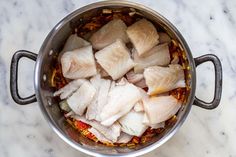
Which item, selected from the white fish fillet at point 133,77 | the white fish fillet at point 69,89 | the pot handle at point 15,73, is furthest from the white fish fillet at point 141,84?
the pot handle at point 15,73

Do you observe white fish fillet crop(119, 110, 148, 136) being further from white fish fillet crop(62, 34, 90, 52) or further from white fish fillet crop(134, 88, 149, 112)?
white fish fillet crop(62, 34, 90, 52)

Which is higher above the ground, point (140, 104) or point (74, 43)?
point (74, 43)

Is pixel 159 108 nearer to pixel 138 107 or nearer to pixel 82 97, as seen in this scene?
pixel 138 107

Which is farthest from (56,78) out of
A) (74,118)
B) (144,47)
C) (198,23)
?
(198,23)

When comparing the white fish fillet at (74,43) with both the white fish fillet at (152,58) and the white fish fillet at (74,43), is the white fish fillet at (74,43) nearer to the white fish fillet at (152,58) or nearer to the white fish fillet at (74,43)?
the white fish fillet at (74,43)

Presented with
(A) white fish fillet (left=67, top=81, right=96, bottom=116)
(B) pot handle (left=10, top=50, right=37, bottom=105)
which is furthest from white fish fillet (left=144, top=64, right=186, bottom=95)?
(B) pot handle (left=10, top=50, right=37, bottom=105)

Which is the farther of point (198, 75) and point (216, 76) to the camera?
point (198, 75)

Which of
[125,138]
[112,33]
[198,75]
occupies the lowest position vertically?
[125,138]

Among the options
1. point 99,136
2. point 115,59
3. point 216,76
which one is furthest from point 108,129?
point 216,76
